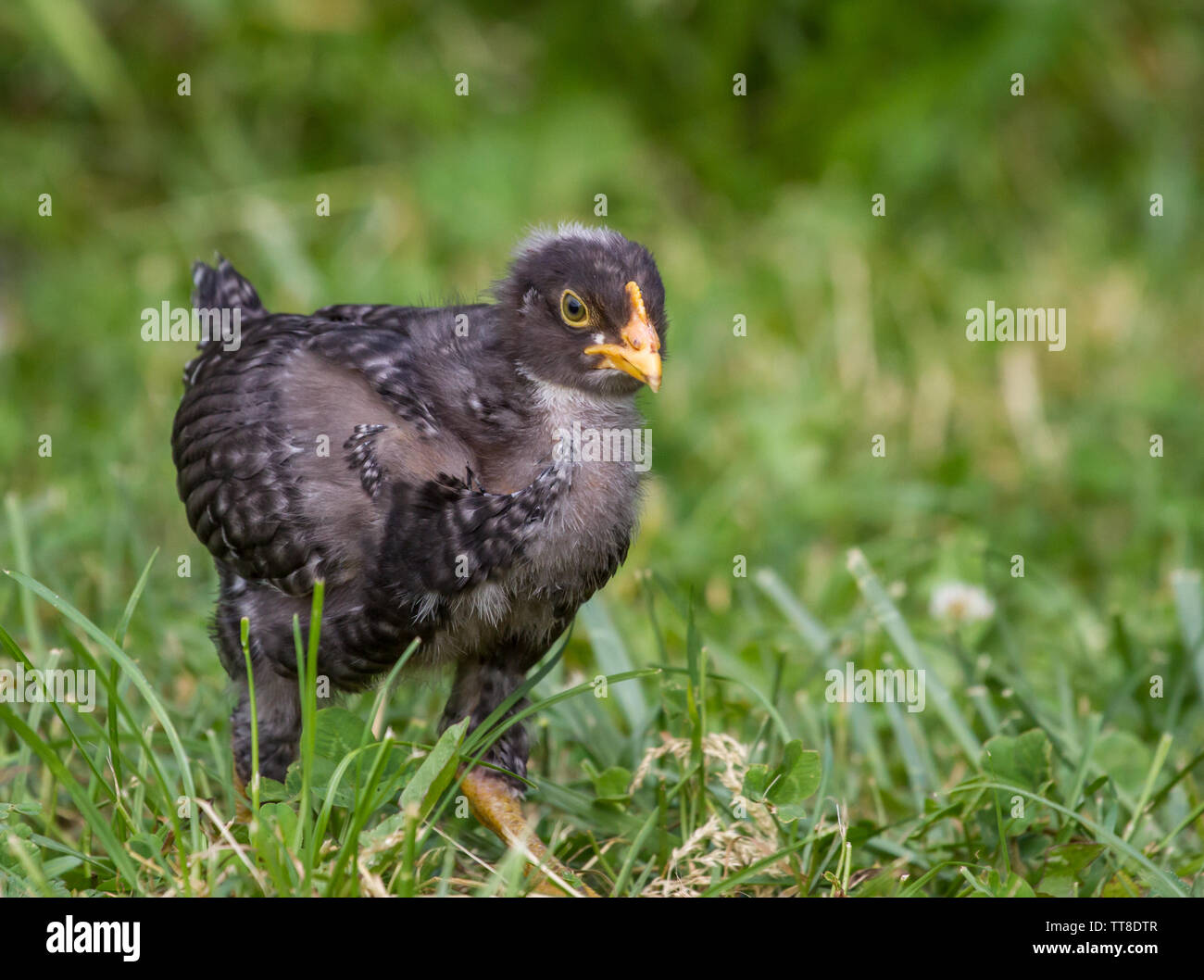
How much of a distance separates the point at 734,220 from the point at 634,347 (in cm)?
525

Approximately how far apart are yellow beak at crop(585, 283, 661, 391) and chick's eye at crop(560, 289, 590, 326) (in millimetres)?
64

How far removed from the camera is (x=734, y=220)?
7.99 m

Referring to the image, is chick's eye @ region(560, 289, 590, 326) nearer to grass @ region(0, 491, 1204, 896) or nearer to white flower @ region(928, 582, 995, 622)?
grass @ region(0, 491, 1204, 896)

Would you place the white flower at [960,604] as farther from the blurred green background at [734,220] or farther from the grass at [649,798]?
the blurred green background at [734,220]

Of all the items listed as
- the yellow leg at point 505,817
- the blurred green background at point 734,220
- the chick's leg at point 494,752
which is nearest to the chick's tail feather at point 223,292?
the chick's leg at point 494,752

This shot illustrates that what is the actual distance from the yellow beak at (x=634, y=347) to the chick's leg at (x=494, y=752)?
2.44 feet

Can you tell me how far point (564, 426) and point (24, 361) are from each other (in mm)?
4400

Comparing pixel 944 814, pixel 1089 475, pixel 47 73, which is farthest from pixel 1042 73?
pixel 944 814

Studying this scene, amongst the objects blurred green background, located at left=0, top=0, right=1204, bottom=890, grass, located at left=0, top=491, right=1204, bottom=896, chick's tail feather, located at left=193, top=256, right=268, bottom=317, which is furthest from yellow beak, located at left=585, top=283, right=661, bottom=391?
blurred green background, located at left=0, top=0, right=1204, bottom=890

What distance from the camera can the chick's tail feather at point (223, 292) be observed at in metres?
3.71

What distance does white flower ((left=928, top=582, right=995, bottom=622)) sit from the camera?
440 centimetres

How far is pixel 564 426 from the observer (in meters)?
2.99

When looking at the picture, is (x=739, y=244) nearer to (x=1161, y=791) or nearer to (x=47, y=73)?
(x=47, y=73)

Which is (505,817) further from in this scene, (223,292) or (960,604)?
(960,604)
